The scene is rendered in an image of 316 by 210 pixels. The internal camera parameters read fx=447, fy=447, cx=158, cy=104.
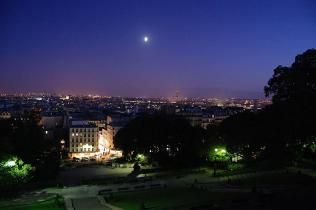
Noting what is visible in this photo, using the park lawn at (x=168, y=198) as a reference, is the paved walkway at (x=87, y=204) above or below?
below

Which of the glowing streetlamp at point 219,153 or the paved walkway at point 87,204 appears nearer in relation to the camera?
the paved walkway at point 87,204

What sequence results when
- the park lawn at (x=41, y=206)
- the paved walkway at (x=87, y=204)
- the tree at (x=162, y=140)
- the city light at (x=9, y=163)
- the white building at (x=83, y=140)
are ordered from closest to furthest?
the paved walkway at (x=87, y=204) < the park lawn at (x=41, y=206) < the city light at (x=9, y=163) < the tree at (x=162, y=140) < the white building at (x=83, y=140)

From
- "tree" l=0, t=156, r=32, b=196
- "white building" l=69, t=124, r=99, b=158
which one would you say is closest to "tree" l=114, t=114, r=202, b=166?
"tree" l=0, t=156, r=32, b=196

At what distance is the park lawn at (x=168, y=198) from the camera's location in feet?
107

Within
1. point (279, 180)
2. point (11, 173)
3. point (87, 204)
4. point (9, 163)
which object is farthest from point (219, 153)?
point (9, 163)

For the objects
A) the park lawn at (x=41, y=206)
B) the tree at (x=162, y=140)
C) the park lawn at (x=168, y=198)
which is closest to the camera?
the park lawn at (x=168, y=198)

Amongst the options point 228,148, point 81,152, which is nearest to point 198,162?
point 228,148

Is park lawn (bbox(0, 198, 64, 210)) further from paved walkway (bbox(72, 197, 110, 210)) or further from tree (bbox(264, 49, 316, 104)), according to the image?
tree (bbox(264, 49, 316, 104))

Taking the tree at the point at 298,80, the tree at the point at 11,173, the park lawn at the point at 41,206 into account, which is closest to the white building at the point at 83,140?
the tree at the point at 11,173

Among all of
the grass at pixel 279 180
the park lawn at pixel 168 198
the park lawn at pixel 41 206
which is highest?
the grass at pixel 279 180

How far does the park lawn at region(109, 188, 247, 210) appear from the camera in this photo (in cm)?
3274

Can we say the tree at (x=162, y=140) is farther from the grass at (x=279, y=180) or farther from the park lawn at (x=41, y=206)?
the park lawn at (x=41, y=206)

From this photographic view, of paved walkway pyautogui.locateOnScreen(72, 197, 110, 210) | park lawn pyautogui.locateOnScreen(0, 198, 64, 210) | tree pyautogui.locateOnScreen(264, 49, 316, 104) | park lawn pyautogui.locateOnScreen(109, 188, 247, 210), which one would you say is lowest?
park lawn pyautogui.locateOnScreen(0, 198, 64, 210)

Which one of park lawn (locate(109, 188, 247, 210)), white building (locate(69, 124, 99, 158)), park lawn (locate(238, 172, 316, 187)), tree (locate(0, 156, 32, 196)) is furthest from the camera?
white building (locate(69, 124, 99, 158))
